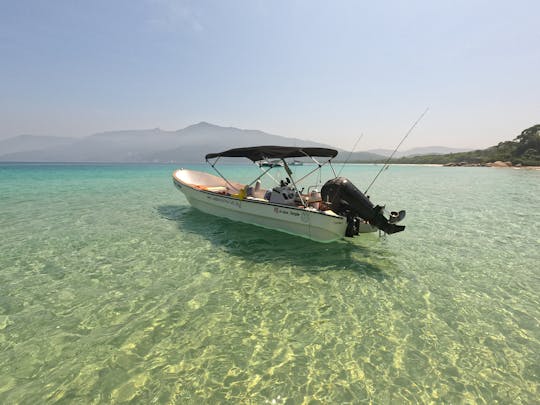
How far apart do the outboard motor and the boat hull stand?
0.57 meters

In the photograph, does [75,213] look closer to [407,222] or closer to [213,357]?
[213,357]

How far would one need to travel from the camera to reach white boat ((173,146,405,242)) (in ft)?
30.0

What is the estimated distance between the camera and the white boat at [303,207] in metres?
9.15

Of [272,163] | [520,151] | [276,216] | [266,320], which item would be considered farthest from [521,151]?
[266,320]

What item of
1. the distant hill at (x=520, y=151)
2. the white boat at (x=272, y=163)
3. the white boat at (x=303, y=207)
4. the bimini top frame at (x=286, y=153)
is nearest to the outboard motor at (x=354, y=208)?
the white boat at (x=303, y=207)

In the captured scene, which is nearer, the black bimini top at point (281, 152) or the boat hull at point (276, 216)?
the boat hull at point (276, 216)

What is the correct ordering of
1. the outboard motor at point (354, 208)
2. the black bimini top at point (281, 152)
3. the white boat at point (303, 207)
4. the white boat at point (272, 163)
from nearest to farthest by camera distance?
the outboard motor at point (354, 208)
the white boat at point (303, 207)
the black bimini top at point (281, 152)
the white boat at point (272, 163)

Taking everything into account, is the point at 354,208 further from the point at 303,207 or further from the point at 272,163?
the point at 272,163

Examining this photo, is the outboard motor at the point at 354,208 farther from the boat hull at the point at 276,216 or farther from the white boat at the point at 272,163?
the white boat at the point at 272,163

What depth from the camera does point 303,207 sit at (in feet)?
33.7

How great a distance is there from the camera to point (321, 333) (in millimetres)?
4879

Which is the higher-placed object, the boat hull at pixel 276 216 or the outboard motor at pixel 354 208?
the outboard motor at pixel 354 208

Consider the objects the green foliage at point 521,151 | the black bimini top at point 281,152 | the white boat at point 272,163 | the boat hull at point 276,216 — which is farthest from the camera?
the green foliage at point 521,151

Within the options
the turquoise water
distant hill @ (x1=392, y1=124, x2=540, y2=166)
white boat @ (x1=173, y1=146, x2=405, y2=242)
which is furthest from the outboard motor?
distant hill @ (x1=392, y1=124, x2=540, y2=166)
